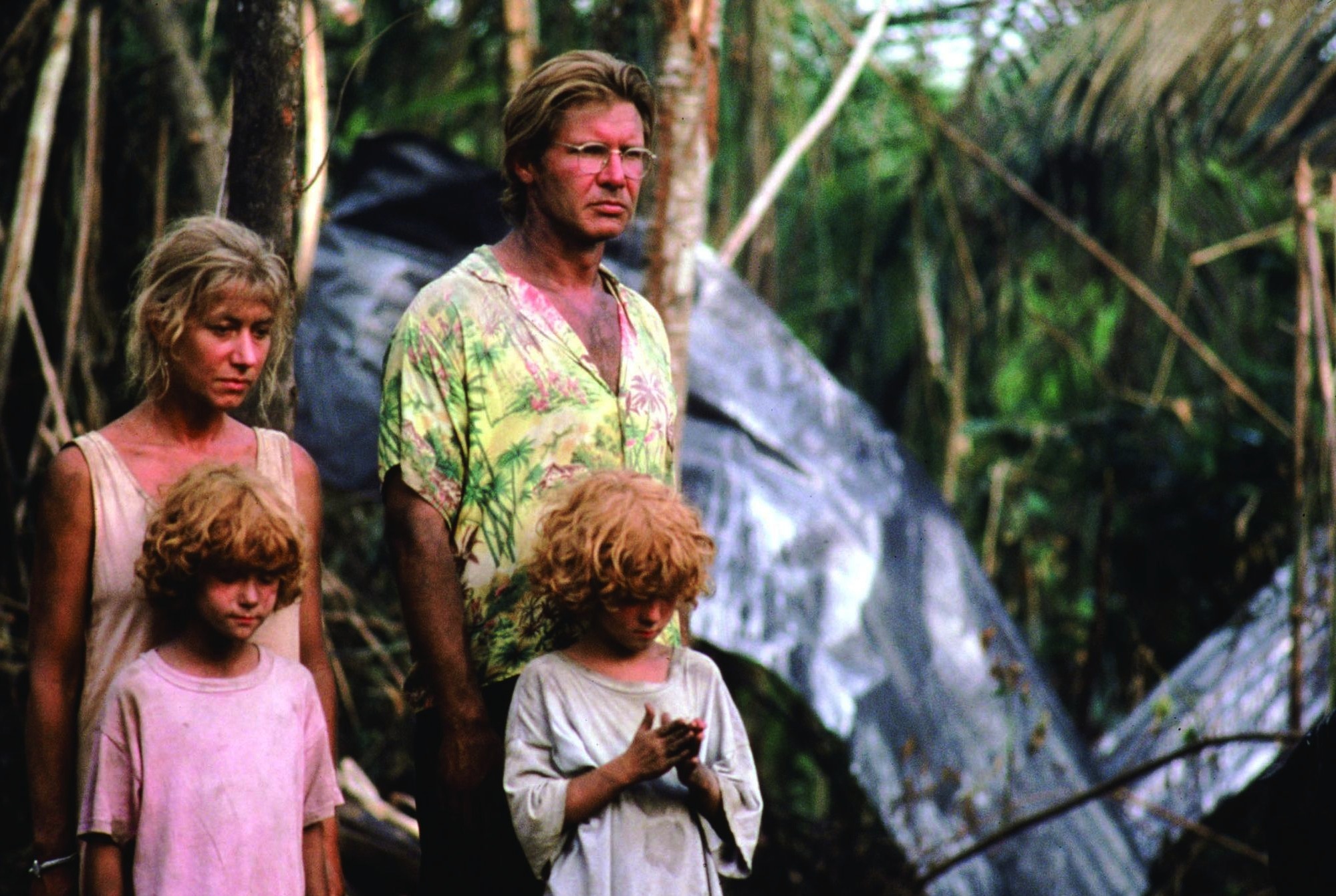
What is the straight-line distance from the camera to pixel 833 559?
14.9 ft

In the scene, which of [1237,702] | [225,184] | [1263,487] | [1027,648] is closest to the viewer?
[225,184]

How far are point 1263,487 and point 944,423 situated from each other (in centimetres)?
139

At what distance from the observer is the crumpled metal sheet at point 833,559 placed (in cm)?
432

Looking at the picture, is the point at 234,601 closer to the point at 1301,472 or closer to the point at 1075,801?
the point at 1075,801

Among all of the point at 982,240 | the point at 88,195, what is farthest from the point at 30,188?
the point at 982,240

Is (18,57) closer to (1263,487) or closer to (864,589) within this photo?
(864,589)

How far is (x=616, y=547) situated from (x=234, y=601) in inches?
23.0

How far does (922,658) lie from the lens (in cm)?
458

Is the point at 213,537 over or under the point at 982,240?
under

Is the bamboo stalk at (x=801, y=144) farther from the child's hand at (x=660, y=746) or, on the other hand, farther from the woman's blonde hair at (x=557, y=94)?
the child's hand at (x=660, y=746)

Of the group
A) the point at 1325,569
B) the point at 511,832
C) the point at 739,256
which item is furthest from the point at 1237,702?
the point at 511,832

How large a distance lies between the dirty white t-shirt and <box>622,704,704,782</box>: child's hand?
8cm

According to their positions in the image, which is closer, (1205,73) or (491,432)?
(491,432)

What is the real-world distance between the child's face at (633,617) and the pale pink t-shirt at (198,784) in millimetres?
520
